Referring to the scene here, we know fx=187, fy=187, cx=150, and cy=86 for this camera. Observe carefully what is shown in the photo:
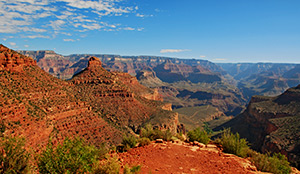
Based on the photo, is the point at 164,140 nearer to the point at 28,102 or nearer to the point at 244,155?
the point at 244,155

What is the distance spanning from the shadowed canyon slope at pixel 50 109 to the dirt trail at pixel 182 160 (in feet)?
54.5

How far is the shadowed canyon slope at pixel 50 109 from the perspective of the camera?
2480cm

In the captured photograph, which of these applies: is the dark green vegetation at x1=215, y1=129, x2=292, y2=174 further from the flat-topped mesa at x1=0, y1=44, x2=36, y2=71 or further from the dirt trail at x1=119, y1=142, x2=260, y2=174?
the flat-topped mesa at x1=0, y1=44, x2=36, y2=71

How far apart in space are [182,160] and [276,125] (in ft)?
191

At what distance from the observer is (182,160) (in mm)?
11656

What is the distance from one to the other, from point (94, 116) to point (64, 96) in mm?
7079

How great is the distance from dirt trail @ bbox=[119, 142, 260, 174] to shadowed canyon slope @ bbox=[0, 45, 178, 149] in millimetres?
16608

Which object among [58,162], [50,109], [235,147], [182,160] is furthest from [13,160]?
[50,109]

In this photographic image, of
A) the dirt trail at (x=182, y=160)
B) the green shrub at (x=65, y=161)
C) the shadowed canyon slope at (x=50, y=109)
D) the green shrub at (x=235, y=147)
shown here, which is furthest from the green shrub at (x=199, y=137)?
the shadowed canyon slope at (x=50, y=109)

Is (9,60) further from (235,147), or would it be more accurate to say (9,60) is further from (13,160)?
(235,147)

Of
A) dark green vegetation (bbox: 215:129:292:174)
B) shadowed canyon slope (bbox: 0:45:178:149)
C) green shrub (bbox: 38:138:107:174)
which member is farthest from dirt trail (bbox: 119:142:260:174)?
shadowed canyon slope (bbox: 0:45:178:149)

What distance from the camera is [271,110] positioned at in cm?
7594

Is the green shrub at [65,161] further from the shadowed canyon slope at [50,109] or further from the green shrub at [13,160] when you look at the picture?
the shadowed canyon slope at [50,109]

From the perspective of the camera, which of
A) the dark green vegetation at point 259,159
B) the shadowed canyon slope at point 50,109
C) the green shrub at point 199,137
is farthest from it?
the shadowed canyon slope at point 50,109
